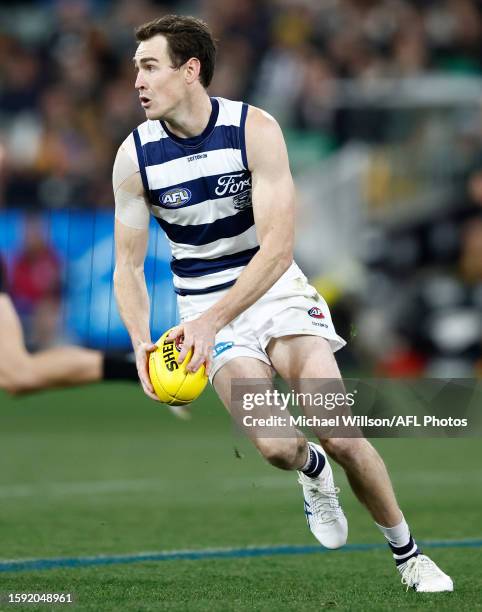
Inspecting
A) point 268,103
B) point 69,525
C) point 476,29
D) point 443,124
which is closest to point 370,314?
point 443,124

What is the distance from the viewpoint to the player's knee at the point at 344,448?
19.1ft

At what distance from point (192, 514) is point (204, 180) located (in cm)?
292

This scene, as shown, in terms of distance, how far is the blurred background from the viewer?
48.9ft

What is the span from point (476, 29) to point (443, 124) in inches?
112

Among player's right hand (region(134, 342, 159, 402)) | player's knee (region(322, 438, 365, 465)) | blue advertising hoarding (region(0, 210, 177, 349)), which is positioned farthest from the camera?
blue advertising hoarding (region(0, 210, 177, 349))

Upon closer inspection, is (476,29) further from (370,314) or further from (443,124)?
(370,314)

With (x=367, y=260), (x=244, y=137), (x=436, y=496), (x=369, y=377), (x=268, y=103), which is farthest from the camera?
(x=268, y=103)

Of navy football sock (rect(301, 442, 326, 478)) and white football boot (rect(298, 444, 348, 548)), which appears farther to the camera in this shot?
navy football sock (rect(301, 442, 326, 478))

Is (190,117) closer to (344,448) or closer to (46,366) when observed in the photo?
(344,448)

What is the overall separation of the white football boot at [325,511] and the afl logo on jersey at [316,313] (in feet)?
2.43

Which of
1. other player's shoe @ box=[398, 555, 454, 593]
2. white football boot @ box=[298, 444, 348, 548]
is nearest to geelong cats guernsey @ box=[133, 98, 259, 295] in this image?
white football boot @ box=[298, 444, 348, 548]

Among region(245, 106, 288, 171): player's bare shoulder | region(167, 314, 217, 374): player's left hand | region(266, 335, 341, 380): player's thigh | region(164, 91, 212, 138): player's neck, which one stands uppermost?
region(164, 91, 212, 138): player's neck

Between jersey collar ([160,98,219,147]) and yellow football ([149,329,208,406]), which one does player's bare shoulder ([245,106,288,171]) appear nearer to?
jersey collar ([160,98,219,147])

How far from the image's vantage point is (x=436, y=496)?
8.91 meters
